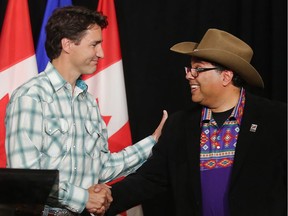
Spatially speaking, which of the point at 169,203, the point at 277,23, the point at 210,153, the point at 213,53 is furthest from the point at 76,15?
the point at 169,203

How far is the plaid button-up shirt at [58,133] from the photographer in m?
2.36

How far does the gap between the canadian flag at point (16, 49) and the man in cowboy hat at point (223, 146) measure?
1035 mm

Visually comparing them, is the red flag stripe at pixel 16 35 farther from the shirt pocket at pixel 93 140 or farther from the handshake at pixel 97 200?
the handshake at pixel 97 200

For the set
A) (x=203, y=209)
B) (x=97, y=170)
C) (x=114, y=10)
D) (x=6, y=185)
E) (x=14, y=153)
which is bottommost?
(x=203, y=209)

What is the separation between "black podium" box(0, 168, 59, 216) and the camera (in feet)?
4.67

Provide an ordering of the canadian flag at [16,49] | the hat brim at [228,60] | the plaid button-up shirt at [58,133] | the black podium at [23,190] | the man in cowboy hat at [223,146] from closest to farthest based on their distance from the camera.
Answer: the black podium at [23,190] → the plaid button-up shirt at [58,133] → the man in cowboy hat at [223,146] → the hat brim at [228,60] → the canadian flag at [16,49]

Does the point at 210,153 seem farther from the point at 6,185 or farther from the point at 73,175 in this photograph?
the point at 6,185

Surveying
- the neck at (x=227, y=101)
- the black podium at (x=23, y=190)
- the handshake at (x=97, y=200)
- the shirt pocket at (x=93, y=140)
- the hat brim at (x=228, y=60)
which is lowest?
the handshake at (x=97, y=200)

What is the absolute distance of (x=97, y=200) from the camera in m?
2.55

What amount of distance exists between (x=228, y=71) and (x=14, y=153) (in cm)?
99

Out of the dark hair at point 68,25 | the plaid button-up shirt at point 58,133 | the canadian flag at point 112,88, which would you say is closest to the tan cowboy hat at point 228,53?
the dark hair at point 68,25

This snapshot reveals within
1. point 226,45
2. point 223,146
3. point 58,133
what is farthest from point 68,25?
point 223,146

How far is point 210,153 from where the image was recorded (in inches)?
101

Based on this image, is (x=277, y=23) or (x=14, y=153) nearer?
(x=14, y=153)
